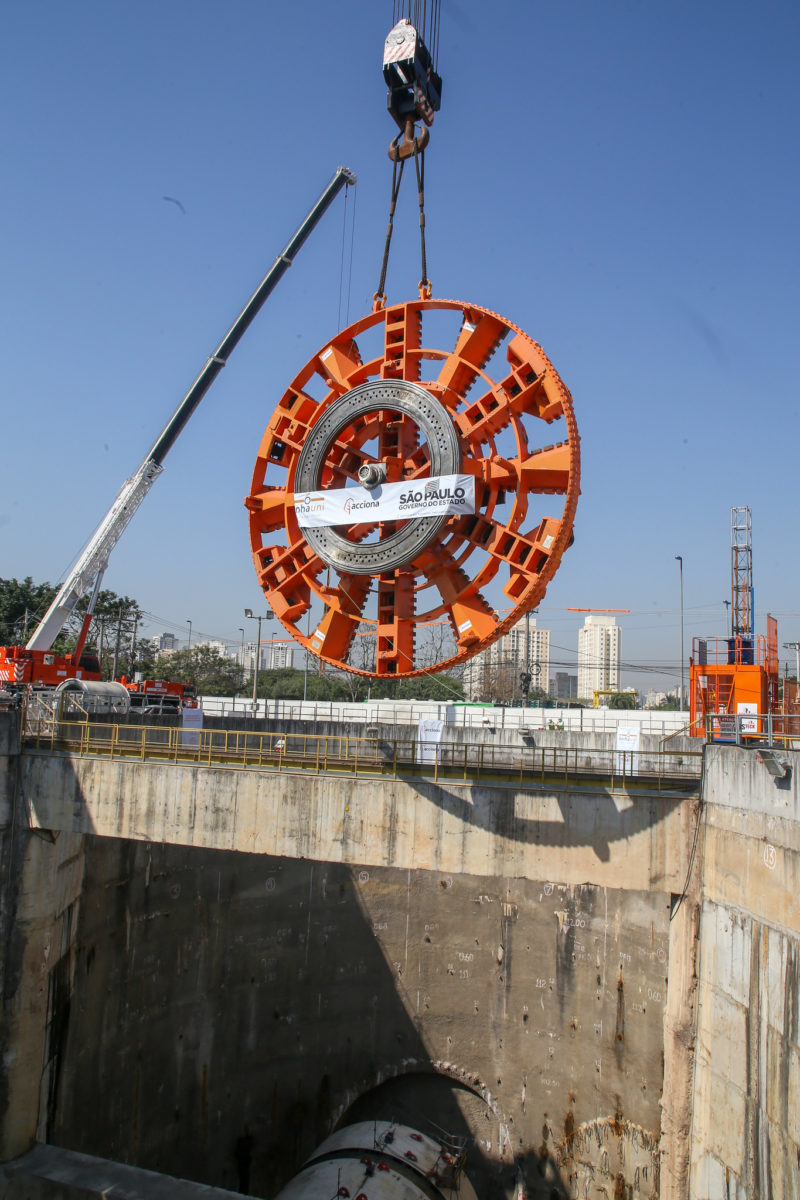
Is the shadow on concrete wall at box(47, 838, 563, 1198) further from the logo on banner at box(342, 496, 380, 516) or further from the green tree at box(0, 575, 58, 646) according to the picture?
the green tree at box(0, 575, 58, 646)

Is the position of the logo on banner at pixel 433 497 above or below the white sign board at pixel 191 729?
above

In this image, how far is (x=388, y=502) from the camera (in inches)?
599

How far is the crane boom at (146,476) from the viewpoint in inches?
1220

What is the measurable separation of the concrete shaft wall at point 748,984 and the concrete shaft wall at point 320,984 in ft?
7.82

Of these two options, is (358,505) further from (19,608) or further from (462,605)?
(19,608)

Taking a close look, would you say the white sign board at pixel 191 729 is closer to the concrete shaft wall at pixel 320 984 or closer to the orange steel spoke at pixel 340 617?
the concrete shaft wall at pixel 320 984

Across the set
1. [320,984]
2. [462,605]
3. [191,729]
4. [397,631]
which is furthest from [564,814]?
[320,984]

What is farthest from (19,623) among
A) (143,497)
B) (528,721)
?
(528,721)

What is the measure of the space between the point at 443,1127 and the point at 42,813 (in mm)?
18727

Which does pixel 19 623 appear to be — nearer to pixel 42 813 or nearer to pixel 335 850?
pixel 42 813

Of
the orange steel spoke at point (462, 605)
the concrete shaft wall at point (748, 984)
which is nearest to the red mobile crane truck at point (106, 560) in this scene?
the orange steel spoke at point (462, 605)

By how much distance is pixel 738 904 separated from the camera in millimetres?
12719

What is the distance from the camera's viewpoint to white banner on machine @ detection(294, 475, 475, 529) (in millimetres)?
14289

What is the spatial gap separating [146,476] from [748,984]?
2919 cm
